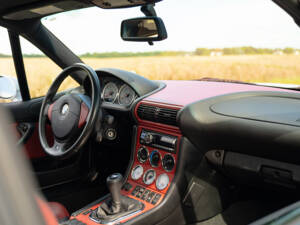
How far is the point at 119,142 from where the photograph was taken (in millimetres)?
2838

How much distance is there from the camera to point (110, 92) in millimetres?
2924

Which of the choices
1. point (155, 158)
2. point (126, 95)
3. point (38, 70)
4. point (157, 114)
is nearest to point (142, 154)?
point (155, 158)

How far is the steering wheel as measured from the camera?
2.29 meters

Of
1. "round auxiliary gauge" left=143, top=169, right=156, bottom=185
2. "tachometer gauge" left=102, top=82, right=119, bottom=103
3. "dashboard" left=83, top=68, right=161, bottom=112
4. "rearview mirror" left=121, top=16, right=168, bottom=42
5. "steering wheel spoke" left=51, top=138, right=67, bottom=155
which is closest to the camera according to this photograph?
"steering wheel spoke" left=51, top=138, right=67, bottom=155

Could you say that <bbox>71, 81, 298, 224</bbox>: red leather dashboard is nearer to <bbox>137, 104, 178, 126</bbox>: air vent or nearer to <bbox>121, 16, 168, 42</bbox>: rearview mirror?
Result: <bbox>137, 104, 178, 126</bbox>: air vent

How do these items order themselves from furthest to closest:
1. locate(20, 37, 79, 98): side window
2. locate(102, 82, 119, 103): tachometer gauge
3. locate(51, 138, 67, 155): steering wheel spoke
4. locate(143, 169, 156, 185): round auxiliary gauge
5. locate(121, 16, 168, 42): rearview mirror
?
locate(20, 37, 79, 98): side window, locate(102, 82, 119, 103): tachometer gauge, locate(143, 169, 156, 185): round auxiliary gauge, locate(121, 16, 168, 42): rearview mirror, locate(51, 138, 67, 155): steering wheel spoke

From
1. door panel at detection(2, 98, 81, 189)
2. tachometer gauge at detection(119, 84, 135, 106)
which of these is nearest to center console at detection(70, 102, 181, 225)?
tachometer gauge at detection(119, 84, 135, 106)

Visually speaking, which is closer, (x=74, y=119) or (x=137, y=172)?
(x=74, y=119)

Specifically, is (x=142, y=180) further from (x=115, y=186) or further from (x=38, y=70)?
(x=38, y=70)

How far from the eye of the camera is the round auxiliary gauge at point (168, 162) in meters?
2.53

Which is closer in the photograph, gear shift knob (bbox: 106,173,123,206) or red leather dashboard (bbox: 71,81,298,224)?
gear shift knob (bbox: 106,173,123,206)

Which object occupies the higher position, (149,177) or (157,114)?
(157,114)

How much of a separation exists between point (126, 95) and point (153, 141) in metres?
0.44

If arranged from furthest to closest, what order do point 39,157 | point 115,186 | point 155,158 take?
point 39,157 → point 155,158 → point 115,186
